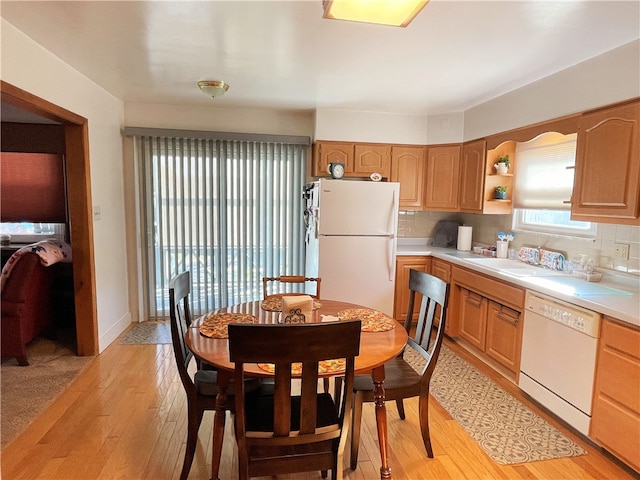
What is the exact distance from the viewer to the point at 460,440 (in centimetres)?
218

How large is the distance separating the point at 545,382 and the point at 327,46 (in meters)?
2.57

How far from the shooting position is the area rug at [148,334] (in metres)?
3.58

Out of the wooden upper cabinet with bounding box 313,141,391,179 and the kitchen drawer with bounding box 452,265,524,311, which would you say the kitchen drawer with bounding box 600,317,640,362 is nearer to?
the kitchen drawer with bounding box 452,265,524,311

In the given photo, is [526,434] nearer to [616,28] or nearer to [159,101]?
[616,28]

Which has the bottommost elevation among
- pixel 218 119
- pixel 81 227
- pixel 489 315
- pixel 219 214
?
pixel 489 315

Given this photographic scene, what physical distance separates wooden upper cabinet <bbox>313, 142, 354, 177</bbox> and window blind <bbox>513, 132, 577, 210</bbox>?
5.45 ft

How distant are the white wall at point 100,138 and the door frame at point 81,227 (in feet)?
0.32

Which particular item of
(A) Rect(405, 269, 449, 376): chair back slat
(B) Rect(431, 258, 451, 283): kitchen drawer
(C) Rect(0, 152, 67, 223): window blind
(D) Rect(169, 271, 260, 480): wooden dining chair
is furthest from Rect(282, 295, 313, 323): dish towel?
(C) Rect(0, 152, 67, 223): window blind

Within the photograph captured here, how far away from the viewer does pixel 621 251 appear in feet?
8.32

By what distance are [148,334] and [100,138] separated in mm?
1938

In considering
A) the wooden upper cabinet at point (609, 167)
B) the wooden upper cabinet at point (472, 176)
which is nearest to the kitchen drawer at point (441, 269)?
the wooden upper cabinet at point (472, 176)

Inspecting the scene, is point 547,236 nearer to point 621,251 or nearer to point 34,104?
point 621,251

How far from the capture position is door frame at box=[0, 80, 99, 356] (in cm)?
304

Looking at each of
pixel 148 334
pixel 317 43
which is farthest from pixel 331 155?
pixel 148 334
